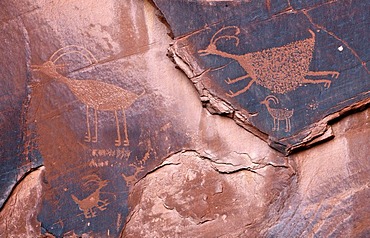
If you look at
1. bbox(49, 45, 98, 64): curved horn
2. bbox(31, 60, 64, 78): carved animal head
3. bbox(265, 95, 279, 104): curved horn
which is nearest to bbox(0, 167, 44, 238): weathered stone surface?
bbox(31, 60, 64, 78): carved animal head

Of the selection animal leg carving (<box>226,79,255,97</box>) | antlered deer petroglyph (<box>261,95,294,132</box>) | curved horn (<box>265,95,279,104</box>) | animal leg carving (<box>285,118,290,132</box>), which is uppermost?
animal leg carving (<box>226,79,255,97</box>)

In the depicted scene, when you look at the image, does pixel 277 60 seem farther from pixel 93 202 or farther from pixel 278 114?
pixel 93 202

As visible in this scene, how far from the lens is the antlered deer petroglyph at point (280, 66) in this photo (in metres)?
3.47

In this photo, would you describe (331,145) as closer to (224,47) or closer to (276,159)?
(276,159)

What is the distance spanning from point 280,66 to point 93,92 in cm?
115

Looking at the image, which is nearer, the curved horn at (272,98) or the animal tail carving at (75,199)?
the curved horn at (272,98)

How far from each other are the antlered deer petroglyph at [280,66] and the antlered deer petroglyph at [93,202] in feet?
3.11

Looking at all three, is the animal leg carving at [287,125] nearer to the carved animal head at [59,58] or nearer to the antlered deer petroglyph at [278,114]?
the antlered deer petroglyph at [278,114]

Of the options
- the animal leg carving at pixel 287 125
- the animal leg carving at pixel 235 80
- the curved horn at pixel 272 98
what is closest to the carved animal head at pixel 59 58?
the animal leg carving at pixel 235 80

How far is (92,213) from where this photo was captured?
3629 mm

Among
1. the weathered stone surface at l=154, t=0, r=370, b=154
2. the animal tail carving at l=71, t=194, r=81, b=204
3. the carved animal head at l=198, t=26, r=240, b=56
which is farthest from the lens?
the animal tail carving at l=71, t=194, r=81, b=204

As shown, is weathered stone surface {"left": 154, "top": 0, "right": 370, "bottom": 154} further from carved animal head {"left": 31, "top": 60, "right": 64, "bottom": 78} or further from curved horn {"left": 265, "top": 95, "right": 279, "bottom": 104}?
carved animal head {"left": 31, "top": 60, "right": 64, "bottom": 78}

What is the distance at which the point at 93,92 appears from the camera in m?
3.72

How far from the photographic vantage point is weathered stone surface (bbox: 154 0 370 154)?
3.43 m
